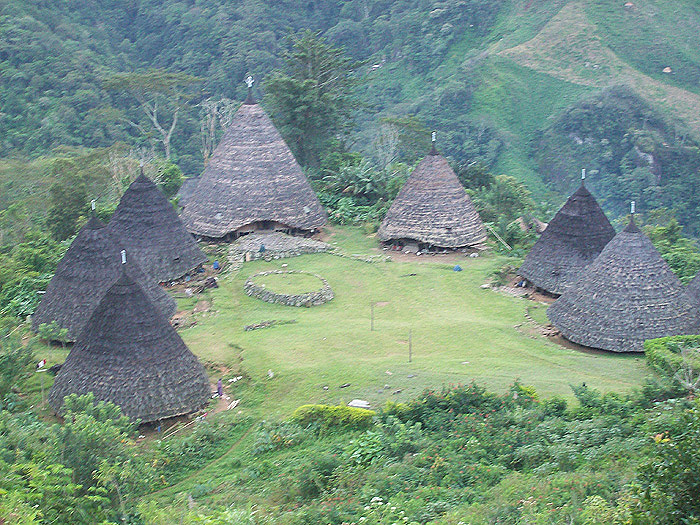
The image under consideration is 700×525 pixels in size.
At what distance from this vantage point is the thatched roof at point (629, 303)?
19250 millimetres

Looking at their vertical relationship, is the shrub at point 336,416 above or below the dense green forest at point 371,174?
below

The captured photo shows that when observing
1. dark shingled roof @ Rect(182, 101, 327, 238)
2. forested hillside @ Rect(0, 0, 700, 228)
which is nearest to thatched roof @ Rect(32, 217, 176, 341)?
dark shingled roof @ Rect(182, 101, 327, 238)

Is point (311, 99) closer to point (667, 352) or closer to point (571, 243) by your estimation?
point (571, 243)

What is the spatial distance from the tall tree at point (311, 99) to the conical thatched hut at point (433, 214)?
30.9ft

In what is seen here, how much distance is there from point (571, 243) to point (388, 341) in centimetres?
653

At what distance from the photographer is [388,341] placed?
1998 centimetres

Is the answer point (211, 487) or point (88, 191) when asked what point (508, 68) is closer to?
point (88, 191)

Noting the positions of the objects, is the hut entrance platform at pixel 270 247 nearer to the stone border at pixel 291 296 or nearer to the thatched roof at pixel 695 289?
the stone border at pixel 291 296

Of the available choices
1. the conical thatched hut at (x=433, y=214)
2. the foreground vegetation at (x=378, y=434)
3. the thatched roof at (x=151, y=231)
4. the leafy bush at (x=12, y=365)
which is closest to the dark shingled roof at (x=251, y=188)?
the conical thatched hut at (x=433, y=214)

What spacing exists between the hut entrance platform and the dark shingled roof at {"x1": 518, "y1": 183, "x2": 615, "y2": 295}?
7114 mm

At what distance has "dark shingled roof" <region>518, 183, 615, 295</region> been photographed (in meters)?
23.0

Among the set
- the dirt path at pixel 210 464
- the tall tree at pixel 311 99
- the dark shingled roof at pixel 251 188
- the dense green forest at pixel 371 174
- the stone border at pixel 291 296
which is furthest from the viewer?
the tall tree at pixel 311 99

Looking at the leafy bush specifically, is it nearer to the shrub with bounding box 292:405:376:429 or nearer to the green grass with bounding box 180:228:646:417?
the green grass with bounding box 180:228:646:417

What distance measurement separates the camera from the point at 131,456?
13.6 metres
